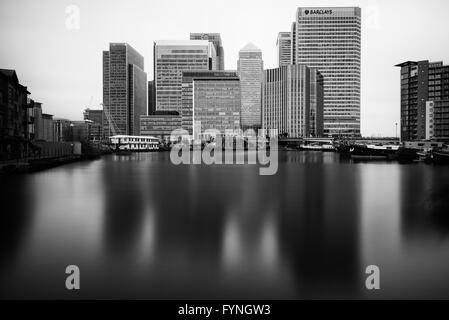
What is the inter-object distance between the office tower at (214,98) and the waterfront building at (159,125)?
8943mm

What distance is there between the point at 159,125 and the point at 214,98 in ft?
90.5

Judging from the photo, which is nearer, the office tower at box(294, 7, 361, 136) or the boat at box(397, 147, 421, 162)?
the boat at box(397, 147, 421, 162)

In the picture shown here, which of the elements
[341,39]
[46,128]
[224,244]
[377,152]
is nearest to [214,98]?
[341,39]

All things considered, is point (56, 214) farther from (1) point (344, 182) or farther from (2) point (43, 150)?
(2) point (43, 150)

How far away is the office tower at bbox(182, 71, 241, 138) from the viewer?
188m

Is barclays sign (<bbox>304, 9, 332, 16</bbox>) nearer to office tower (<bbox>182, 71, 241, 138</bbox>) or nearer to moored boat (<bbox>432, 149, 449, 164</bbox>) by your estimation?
office tower (<bbox>182, 71, 241, 138</bbox>)

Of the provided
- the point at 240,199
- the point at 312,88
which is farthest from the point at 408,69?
the point at 240,199

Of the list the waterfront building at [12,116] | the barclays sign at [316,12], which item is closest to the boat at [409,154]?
the waterfront building at [12,116]

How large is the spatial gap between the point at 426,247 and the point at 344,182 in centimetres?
2316

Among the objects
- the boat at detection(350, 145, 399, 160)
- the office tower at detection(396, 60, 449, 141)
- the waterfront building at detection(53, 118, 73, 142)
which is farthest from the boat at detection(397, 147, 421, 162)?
the waterfront building at detection(53, 118, 73, 142)

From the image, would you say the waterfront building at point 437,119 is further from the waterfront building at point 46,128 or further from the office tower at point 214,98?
the waterfront building at point 46,128

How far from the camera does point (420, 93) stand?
404 ft

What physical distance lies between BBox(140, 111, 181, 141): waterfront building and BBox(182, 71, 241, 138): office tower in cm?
894

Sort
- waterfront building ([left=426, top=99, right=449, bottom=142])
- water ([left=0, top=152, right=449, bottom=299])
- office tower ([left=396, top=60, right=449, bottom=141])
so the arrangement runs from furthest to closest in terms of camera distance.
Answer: office tower ([left=396, top=60, right=449, bottom=141]), waterfront building ([left=426, top=99, right=449, bottom=142]), water ([left=0, top=152, right=449, bottom=299])
